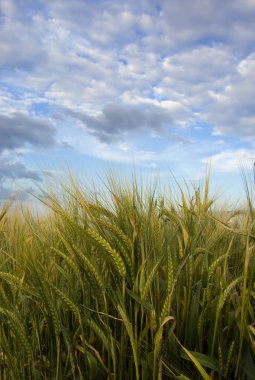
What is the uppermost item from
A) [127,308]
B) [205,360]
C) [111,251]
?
[111,251]

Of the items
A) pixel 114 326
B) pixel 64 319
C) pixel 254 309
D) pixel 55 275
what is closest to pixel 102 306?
pixel 114 326

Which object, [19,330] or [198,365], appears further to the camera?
[19,330]

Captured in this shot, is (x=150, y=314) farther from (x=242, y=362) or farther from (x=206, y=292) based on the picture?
(x=242, y=362)

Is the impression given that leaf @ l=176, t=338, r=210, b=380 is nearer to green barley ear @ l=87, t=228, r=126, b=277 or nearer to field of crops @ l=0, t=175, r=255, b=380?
field of crops @ l=0, t=175, r=255, b=380

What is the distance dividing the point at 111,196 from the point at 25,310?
1.77 ft

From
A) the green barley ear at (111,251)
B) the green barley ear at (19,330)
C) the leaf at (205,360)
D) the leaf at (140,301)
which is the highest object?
the green barley ear at (111,251)

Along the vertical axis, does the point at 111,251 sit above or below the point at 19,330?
above

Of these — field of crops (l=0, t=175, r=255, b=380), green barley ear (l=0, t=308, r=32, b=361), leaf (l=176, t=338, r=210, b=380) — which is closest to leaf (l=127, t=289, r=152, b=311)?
field of crops (l=0, t=175, r=255, b=380)

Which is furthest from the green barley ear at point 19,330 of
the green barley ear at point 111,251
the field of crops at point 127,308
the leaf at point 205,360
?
the leaf at point 205,360

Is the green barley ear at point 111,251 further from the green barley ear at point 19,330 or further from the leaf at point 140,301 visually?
the green barley ear at point 19,330

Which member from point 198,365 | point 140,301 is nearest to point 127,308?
point 140,301

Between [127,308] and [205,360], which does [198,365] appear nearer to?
[205,360]

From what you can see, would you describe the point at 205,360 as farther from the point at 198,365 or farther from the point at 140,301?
the point at 140,301

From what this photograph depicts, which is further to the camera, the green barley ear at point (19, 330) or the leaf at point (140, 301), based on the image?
the green barley ear at point (19, 330)
